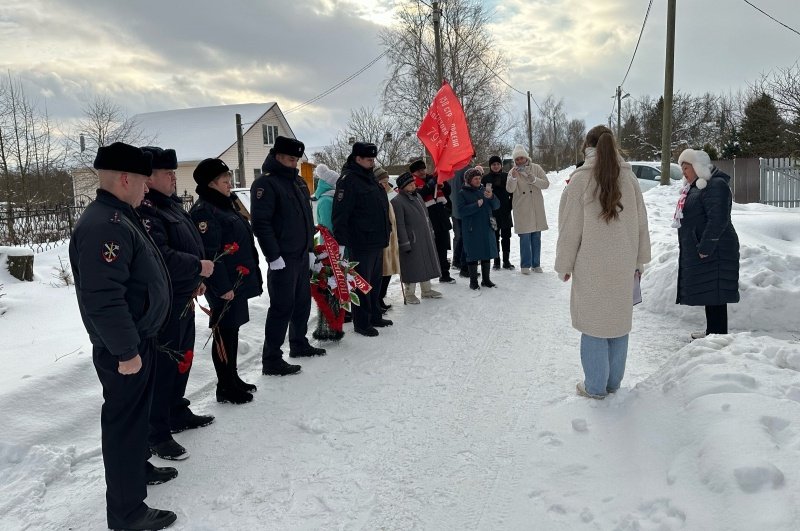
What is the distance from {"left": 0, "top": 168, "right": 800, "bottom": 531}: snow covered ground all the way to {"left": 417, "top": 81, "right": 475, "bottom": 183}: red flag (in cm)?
373

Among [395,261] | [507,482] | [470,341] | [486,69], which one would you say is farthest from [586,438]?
[486,69]

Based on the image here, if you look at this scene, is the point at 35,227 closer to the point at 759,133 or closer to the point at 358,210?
the point at 358,210

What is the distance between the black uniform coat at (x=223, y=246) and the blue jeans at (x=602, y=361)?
2598mm

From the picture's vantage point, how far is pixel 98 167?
2811mm

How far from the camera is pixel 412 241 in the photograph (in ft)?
25.3

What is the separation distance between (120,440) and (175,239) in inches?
51.6

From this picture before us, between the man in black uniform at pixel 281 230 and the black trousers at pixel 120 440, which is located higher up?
the man in black uniform at pixel 281 230

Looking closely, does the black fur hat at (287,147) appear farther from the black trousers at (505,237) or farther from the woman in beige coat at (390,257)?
the black trousers at (505,237)

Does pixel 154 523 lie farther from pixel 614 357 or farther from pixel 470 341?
pixel 470 341

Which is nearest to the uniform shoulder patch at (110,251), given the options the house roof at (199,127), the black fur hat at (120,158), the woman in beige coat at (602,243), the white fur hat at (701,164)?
the black fur hat at (120,158)

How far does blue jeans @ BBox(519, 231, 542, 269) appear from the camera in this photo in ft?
30.4

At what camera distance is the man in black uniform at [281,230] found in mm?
4941

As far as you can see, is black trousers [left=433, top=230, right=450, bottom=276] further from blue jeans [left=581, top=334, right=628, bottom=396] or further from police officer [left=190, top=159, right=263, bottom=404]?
blue jeans [left=581, top=334, right=628, bottom=396]

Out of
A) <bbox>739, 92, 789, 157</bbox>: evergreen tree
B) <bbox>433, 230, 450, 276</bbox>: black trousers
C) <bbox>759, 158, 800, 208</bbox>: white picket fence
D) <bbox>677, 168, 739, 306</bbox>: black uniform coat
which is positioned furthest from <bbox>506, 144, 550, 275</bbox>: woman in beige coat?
<bbox>739, 92, 789, 157</bbox>: evergreen tree
